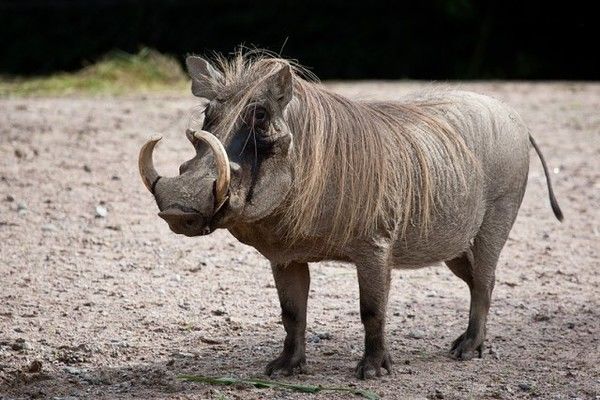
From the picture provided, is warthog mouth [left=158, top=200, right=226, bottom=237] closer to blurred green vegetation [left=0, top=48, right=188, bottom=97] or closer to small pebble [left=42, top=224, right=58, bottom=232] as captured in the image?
small pebble [left=42, top=224, right=58, bottom=232]

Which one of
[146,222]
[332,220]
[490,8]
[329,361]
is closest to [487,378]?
[329,361]

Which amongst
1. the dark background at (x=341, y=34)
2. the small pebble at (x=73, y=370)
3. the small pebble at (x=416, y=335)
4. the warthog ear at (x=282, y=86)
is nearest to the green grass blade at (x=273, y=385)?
the small pebble at (x=73, y=370)

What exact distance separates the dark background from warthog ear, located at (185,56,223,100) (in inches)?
355

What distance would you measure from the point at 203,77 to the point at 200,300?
61.7 inches

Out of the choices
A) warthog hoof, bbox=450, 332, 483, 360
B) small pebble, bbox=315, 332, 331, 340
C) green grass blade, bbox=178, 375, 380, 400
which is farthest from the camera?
small pebble, bbox=315, 332, 331, 340

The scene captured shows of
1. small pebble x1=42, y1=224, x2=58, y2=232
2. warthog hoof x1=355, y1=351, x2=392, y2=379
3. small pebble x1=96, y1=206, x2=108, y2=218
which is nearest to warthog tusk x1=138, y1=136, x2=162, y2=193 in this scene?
warthog hoof x1=355, y1=351, x2=392, y2=379

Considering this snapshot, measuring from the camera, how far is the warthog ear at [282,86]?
383cm

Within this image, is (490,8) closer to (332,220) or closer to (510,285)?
(510,285)

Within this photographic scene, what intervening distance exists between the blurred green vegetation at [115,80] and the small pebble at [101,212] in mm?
3476

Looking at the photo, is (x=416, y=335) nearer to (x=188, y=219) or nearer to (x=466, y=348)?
(x=466, y=348)

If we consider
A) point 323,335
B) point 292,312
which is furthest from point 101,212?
point 292,312

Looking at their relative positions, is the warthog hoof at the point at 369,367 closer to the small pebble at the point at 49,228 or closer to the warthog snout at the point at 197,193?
the warthog snout at the point at 197,193

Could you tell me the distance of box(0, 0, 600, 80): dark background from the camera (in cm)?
1303

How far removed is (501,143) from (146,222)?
7.99 feet
